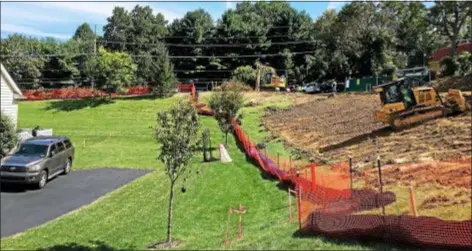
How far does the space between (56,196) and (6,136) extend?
26.4 ft

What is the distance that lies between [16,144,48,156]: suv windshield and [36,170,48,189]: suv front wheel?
51.7 inches

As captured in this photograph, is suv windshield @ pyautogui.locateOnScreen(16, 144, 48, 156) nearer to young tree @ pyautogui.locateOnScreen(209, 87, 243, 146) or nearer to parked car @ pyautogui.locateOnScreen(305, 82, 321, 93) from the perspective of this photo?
young tree @ pyautogui.locateOnScreen(209, 87, 243, 146)

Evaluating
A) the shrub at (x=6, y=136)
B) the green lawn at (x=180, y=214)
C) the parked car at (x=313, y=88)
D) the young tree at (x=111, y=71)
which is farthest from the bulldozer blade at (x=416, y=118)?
the young tree at (x=111, y=71)

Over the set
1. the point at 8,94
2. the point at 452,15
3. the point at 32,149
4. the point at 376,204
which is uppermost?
the point at 452,15

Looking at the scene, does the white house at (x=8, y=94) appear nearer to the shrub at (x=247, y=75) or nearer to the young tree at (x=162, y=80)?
the young tree at (x=162, y=80)

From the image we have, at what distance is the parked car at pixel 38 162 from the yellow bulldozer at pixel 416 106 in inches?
644

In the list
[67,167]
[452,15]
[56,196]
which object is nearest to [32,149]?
[67,167]

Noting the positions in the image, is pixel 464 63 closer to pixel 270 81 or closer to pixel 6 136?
pixel 270 81

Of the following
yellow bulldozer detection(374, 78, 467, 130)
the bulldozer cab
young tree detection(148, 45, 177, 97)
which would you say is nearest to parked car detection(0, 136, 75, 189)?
yellow bulldozer detection(374, 78, 467, 130)

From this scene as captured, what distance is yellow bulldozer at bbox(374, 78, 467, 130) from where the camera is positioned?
26.6 meters

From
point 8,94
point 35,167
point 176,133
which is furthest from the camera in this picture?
point 8,94

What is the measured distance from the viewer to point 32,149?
67.8 feet

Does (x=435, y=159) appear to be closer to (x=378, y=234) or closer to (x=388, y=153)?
(x=388, y=153)

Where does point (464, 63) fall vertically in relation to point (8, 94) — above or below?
above
